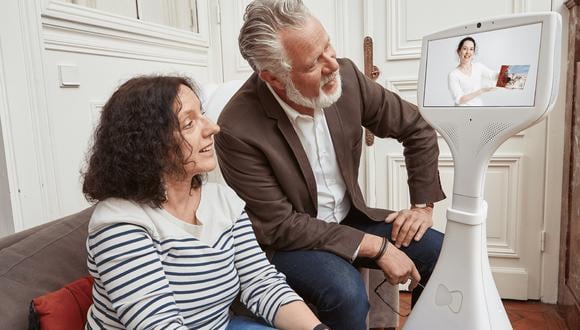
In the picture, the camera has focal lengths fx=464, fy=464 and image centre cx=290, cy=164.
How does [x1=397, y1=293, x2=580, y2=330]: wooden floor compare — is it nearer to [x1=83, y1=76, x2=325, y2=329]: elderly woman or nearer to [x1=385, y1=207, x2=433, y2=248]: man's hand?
[x1=385, y1=207, x2=433, y2=248]: man's hand

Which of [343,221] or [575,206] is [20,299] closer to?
[343,221]

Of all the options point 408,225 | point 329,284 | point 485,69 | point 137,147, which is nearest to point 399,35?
point 408,225

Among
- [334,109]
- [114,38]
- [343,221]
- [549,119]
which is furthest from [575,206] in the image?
[114,38]

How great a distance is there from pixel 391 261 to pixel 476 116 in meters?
0.44

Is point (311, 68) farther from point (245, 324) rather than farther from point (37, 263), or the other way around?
point (37, 263)

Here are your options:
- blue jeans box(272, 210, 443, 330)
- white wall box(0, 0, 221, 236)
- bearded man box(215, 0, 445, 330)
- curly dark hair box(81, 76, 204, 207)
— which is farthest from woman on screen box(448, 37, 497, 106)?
white wall box(0, 0, 221, 236)

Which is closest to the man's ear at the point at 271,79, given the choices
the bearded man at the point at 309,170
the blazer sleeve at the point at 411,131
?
the bearded man at the point at 309,170

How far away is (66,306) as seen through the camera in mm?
909

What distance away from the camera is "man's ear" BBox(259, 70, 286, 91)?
127 cm

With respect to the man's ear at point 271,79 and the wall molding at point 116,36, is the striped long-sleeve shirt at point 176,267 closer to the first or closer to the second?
the man's ear at point 271,79

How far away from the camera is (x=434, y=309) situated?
3.53 feet

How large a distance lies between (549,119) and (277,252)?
54.3 inches

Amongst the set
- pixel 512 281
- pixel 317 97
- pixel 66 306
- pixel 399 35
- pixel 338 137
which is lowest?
pixel 512 281

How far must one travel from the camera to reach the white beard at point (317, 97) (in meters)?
1.27
